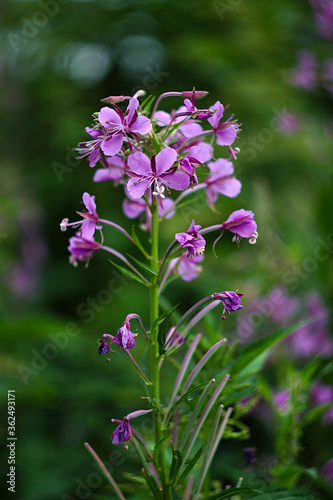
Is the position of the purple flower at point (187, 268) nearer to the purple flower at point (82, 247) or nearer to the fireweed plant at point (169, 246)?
the fireweed plant at point (169, 246)

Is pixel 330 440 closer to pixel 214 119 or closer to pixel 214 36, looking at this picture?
pixel 214 119

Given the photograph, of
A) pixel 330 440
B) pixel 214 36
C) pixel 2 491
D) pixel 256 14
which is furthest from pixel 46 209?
pixel 330 440

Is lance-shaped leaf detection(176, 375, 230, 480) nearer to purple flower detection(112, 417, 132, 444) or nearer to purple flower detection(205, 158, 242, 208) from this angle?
purple flower detection(112, 417, 132, 444)

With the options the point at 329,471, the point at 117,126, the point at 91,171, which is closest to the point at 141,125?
the point at 117,126

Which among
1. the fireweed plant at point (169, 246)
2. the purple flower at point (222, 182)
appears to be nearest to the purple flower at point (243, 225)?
the fireweed plant at point (169, 246)

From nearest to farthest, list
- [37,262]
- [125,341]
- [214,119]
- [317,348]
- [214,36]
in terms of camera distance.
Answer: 1. [125,341]
2. [214,119]
3. [317,348]
4. [37,262]
5. [214,36]

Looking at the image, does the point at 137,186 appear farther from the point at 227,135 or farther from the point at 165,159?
the point at 227,135
